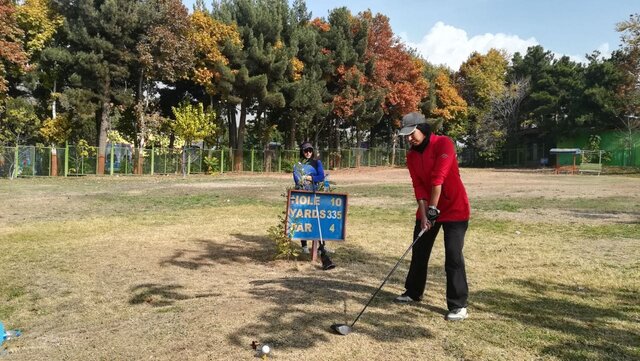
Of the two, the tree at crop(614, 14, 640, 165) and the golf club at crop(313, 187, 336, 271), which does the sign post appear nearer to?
the golf club at crop(313, 187, 336, 271)

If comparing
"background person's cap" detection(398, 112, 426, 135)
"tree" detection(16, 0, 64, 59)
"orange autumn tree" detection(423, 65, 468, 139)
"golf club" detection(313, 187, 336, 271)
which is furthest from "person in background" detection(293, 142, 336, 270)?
"orange autumn tree" detection(423, 65, 468, 139)

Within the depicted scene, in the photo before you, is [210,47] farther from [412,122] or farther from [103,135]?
[412,122]

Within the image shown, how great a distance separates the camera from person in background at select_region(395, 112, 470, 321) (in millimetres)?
4352

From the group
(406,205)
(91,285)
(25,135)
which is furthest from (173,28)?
(91,285)

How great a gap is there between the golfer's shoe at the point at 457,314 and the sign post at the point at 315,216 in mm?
2621

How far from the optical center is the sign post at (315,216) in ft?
21.9

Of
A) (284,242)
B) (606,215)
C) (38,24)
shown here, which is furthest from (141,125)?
(284,242)

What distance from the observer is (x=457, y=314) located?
4.36 m

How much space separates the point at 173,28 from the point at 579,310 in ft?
100

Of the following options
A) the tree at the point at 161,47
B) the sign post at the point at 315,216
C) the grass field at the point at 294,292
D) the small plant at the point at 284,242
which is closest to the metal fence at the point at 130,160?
the tree at the point at 161,47

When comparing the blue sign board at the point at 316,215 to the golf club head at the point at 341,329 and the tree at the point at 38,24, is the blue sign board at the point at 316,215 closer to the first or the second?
the golf club head at the point at 341,329

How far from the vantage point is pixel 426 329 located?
4105 millimetres

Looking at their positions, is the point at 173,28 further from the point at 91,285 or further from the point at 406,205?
Result: the point at 91,285

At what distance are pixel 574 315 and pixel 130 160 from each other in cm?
3084
